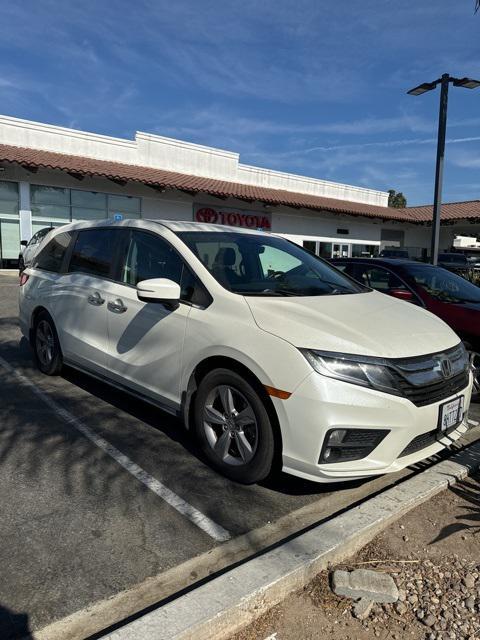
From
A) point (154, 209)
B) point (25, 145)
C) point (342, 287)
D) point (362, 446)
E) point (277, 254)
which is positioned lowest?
point (362, 446)

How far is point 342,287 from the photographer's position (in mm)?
4164

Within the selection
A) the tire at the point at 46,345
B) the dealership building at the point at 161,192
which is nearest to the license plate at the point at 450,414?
the tire at the point at 46,345

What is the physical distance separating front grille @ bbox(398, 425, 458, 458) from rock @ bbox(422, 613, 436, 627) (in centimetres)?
91

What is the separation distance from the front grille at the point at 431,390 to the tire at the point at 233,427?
0.83 metres

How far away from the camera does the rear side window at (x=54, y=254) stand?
5.22 metres

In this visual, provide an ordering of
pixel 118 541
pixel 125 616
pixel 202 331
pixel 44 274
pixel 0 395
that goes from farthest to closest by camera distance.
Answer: pixel 44 274 < pixel 0 395 < pixel 202 331 < pixel 118 541 < pixel 125 616

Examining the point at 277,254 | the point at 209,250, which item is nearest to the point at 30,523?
the point at 209,250

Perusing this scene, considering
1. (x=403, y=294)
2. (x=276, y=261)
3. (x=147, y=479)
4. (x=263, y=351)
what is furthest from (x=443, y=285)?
(x=147, y=479)

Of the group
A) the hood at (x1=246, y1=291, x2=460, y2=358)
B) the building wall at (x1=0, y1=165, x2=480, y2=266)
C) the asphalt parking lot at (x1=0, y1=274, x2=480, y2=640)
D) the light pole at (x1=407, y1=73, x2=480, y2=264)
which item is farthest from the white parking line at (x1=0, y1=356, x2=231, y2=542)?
the building wall at (x1=0, y1=165, x2=480, y2=266)

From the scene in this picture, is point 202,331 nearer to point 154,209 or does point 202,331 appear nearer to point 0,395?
point 0,395

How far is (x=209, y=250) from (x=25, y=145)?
60.1 ft

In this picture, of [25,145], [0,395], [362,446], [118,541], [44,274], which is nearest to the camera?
[118,541]

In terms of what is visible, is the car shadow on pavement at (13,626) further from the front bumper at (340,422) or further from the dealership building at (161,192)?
the dealership building at (161,192)

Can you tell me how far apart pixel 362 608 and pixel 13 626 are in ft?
4.92
